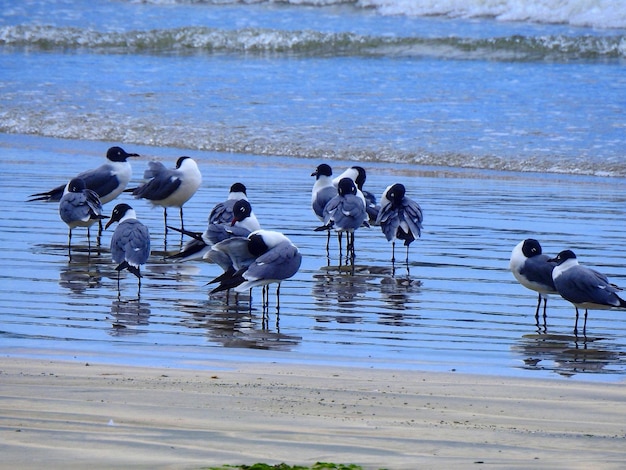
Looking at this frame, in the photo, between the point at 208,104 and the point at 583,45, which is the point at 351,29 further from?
the point at 208,104

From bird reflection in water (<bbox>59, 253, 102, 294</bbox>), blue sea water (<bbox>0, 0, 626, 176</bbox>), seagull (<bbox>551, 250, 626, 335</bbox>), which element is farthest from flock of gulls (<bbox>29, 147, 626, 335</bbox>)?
blue sea water (<bbox>0, 0, 626, 176</bbox>)

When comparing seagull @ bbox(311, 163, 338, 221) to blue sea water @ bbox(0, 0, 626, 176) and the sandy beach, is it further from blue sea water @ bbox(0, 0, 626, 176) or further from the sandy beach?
blue sea water @ bbox(0, 0, 626, 176)

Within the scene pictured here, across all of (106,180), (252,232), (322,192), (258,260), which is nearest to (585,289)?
(258,260)

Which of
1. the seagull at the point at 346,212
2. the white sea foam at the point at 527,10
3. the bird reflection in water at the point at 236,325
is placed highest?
the white sea foam at the point at 527,10

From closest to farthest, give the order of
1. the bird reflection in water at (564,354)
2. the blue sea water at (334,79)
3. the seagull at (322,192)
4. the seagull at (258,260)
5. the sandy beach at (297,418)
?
the sandy beach at (297,418) < the bird reflection in water at (564,354) < the seagull at (258,260) < the seagull at (322,192) < the blue sea water at (334,79)

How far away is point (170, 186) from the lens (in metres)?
11.5

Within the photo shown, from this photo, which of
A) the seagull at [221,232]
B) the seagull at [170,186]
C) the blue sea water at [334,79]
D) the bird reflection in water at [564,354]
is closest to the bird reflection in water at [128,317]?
the seagull at [221,232]

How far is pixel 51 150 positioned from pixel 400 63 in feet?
37.0

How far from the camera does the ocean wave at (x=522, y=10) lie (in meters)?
31.2

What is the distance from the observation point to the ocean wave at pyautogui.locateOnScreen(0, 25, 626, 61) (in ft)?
90.0

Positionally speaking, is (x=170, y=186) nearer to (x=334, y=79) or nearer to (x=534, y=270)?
(x=534, y=270)

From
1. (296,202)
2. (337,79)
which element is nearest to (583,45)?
(337,79)

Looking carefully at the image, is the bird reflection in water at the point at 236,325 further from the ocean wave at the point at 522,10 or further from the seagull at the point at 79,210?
the ocean wave at the point at 522,10

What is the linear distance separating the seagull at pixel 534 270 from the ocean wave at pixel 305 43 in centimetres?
1910
